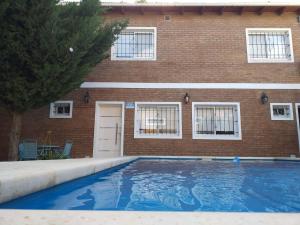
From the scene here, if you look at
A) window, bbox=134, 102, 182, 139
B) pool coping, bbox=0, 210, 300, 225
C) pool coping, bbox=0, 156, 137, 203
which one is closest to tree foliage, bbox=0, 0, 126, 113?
window, bbox=134, 102, 182, 139

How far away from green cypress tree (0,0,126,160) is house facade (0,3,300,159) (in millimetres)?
2895

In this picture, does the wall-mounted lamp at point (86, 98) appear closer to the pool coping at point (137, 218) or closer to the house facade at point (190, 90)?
the house facade at point (190, 90)

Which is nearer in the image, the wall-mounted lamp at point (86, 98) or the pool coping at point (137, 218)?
the pool coping at point (137, 218)

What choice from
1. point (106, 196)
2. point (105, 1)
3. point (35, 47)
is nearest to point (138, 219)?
point (106, 196)

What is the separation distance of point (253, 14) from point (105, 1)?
255 inches

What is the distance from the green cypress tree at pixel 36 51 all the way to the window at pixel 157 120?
11.7 ft

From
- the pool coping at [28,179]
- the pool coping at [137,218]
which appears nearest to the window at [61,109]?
the pool coping at [28,179]

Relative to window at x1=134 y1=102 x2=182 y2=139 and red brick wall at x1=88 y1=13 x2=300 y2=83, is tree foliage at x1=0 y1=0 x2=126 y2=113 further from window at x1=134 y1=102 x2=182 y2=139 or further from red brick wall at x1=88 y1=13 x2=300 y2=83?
window at x1=134 y1=102 x2=182 y2=139

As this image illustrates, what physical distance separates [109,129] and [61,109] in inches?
84.2

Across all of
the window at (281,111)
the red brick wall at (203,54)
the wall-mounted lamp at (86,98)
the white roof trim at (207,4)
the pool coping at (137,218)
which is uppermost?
the white roof trim at (207,4)

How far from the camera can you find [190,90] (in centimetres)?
989

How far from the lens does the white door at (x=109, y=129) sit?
9906 mm

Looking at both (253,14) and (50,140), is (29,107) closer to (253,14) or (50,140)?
(50,140)

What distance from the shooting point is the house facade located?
9516 millimetres
